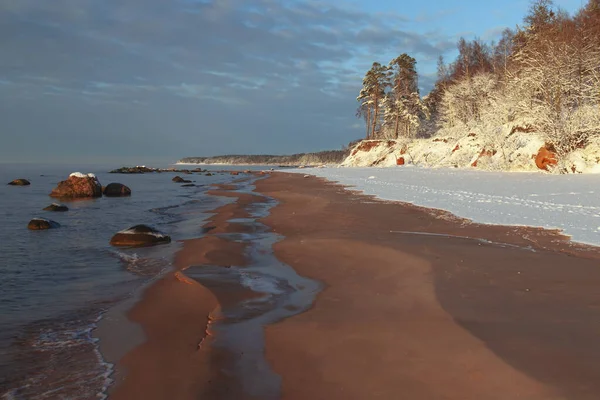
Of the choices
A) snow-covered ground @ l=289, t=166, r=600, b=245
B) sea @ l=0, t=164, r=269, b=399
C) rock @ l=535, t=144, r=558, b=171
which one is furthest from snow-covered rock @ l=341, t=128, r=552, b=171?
sea @ l=0, t=164, r=269, b=399

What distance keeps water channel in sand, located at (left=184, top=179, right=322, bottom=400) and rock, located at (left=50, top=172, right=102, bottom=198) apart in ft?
66.6

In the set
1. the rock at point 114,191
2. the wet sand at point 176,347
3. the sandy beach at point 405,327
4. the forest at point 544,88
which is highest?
the forest at point 544,88

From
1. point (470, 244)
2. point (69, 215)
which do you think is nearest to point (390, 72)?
point (69, 215)

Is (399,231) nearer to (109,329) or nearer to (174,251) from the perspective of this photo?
(174,251)

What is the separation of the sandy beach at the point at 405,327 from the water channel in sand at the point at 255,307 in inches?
3.0

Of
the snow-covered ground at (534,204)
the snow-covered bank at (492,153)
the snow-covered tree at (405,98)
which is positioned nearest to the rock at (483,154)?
the snow-covered bank at (492,153)

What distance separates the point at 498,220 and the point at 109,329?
9008 mm

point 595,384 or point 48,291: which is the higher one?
point 595,384

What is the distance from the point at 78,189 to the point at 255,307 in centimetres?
2418

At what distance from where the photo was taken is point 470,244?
7.52 m

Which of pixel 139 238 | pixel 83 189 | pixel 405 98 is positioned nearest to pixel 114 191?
pixel 83 189

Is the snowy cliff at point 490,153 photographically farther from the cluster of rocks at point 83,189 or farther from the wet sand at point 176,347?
the cluster of rocks at point 83,189

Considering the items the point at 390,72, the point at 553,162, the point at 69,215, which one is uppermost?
the point at 390,72

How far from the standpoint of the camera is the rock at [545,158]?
25706mm
